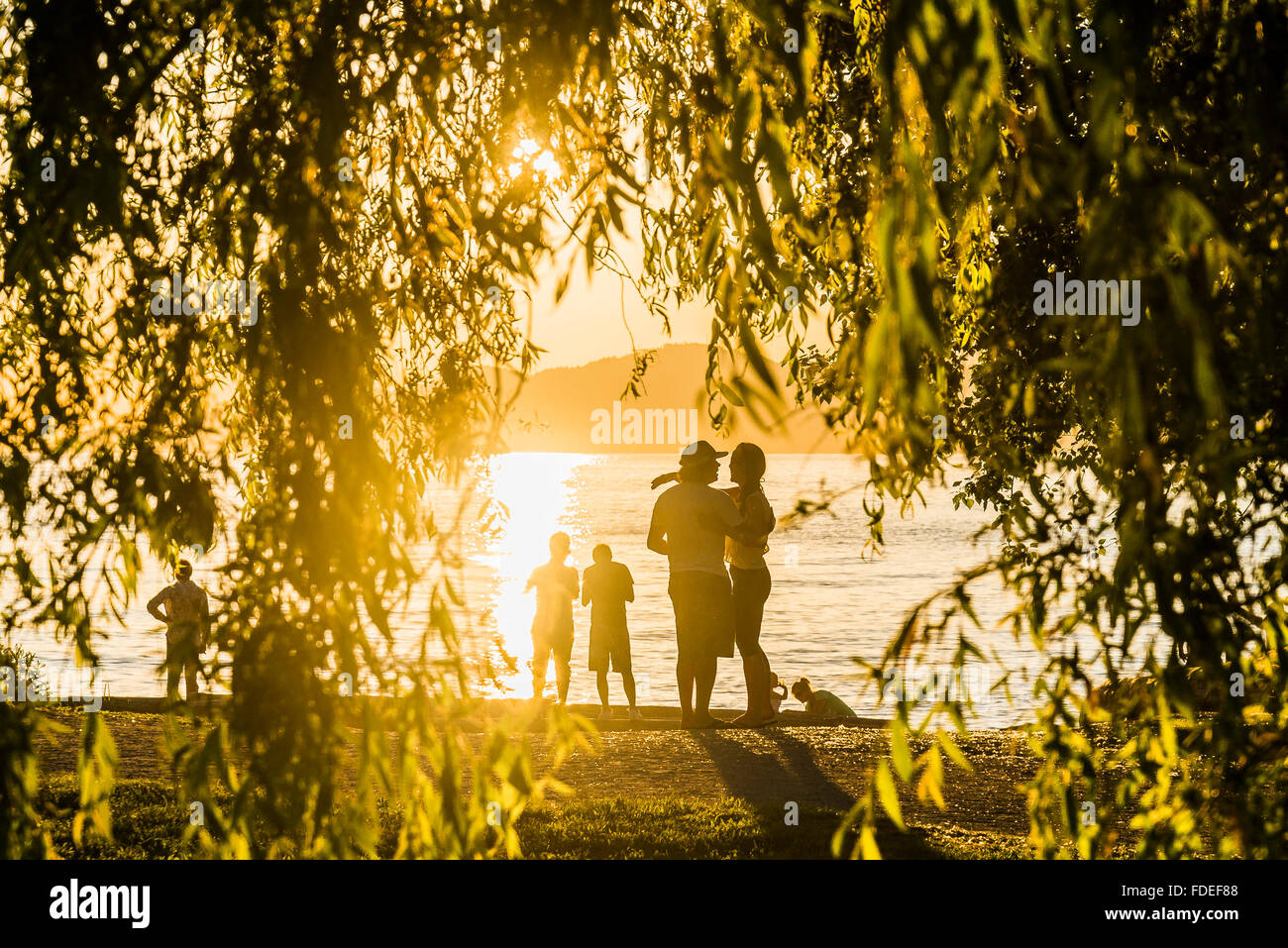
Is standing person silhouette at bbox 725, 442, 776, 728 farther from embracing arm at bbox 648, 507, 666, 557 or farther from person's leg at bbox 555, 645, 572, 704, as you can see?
person's leg at bbox 555, 645, 572, 704

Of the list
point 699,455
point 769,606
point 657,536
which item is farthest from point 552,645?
point 769,606

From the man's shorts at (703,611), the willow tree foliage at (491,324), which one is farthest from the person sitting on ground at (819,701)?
the willow tree foliage at (491,324)

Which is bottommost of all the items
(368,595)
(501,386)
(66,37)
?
(368,595)

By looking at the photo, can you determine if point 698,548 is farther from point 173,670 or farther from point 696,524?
point 173,670

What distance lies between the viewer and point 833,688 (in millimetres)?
15773

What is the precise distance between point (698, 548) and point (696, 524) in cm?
18

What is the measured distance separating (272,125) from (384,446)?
31.5 inches

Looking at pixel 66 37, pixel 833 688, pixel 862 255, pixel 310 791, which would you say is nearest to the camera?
pixel 310 791

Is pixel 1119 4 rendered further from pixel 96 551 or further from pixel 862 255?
pixel 96 551

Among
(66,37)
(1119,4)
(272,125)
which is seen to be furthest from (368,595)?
(1119,4)

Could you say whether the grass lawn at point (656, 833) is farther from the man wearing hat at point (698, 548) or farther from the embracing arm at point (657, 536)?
the embracing arm at point (657, 536)

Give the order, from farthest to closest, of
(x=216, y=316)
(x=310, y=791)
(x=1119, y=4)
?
(x=216, y=316), (x=310, y=791), (x=1119, y=4)

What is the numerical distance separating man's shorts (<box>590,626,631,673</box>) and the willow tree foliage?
723 centimetres

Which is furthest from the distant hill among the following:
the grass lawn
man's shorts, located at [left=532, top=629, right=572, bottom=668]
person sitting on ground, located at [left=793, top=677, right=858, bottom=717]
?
person sitting on ground, located at [left=793, top=677, right=858, bottom=717]
